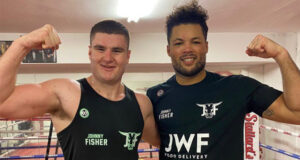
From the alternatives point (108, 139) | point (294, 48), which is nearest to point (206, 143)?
point (108, 139)

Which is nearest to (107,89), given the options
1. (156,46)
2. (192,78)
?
(192,78)

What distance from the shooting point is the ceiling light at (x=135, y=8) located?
2582 mm

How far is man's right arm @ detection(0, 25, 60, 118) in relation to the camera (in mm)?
1064

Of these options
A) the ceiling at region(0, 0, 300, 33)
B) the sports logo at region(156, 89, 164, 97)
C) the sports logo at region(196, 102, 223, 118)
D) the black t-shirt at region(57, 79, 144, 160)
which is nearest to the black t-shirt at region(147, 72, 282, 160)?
the sports logo at region(196, 102, 223, 118)

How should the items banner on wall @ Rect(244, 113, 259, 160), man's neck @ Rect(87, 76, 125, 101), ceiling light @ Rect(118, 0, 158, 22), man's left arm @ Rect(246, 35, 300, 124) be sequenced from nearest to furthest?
1. man's left arm @ Rect(246, 35, 300, 124)
2. man's neck @ Rect(87, 76, 125, 101)
3. ceiling light @ Rect(118, 0, 158, 22)
4. banner on wall @ Rect(244, 113, 259, 160)

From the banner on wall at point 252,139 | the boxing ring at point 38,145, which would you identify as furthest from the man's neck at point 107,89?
the banner on wall at point 252,139

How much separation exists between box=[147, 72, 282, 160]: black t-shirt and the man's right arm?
76 centimetres

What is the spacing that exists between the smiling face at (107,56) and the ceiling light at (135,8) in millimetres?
1277

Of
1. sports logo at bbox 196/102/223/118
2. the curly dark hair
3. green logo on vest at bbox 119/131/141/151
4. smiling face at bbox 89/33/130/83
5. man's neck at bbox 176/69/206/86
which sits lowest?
green logo on vest at bbox 119/131/141/151

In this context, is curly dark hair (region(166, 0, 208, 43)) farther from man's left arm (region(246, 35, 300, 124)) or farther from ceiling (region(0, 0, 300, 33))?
ceiling (region(0, 0, 300, 33))

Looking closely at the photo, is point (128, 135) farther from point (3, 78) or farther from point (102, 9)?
point (102, 9)

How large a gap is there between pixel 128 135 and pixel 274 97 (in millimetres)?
897

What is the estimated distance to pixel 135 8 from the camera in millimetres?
2758

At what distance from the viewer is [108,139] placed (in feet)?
4.36
